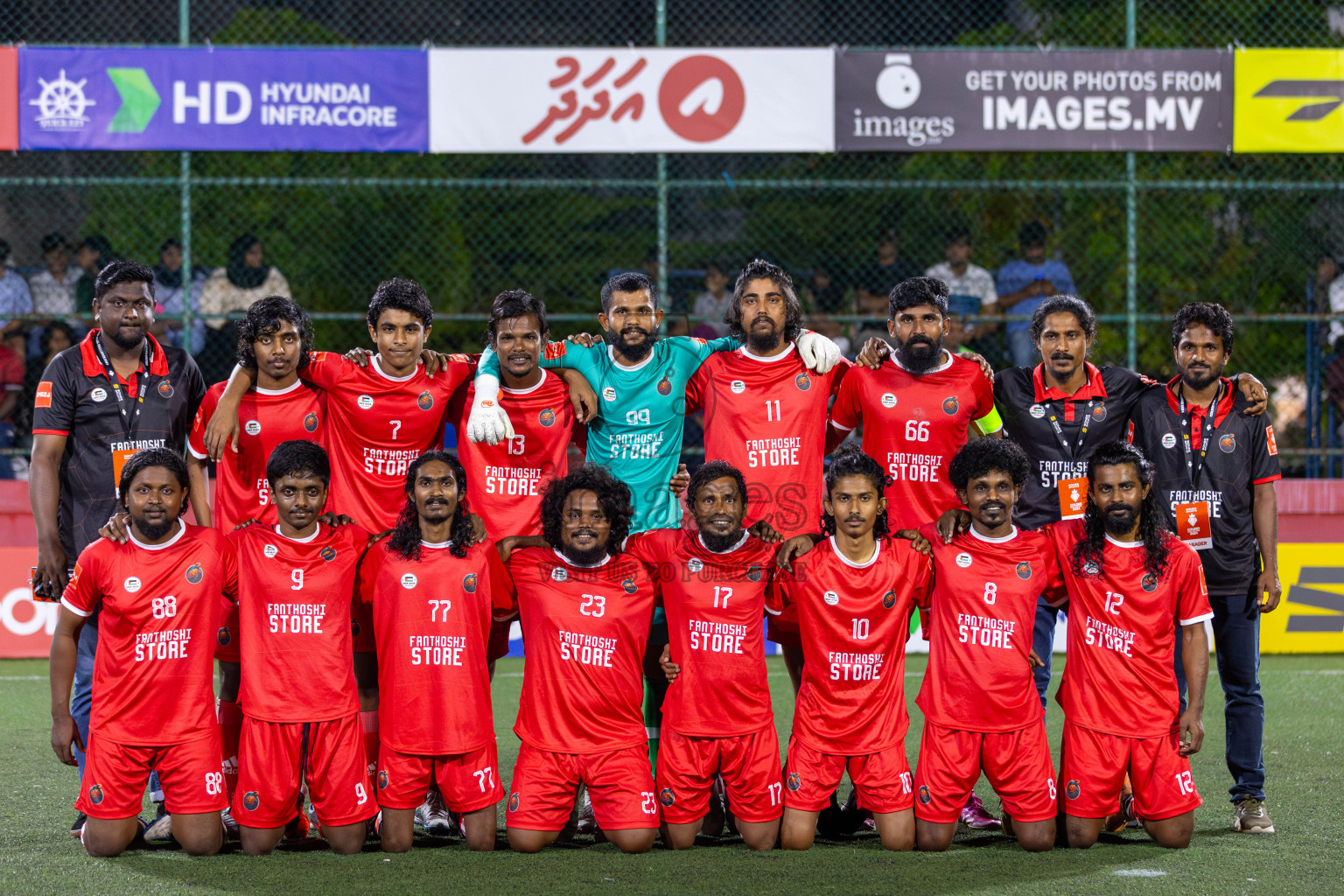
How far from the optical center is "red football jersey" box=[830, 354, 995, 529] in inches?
226

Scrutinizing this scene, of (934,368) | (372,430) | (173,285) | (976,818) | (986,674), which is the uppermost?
(173,285)

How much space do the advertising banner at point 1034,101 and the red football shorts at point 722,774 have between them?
6440mm

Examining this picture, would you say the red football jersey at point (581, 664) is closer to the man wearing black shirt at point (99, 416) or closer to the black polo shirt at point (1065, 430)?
the man wearing black shirt at point (99, 416)

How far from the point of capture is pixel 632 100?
10.4 meters

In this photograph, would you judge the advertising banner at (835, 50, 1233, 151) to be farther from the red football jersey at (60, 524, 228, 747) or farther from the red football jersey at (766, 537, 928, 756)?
the red football jersey at (60, 524, 228, 747)

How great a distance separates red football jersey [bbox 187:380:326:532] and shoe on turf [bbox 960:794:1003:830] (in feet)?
10.1

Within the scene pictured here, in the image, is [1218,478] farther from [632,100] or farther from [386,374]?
[632,100]

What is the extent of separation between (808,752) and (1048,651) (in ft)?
4.26

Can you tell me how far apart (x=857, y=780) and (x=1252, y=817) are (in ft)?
5.16

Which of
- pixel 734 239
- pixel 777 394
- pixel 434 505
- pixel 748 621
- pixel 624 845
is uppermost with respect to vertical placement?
pixel 734 239

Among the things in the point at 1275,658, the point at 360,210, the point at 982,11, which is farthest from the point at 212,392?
the point at 982,11

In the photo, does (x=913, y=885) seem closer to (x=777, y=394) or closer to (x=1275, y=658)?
(x=777, y=394)

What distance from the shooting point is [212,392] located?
5703mm

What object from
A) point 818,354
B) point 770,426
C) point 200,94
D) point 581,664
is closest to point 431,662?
point 581,664
